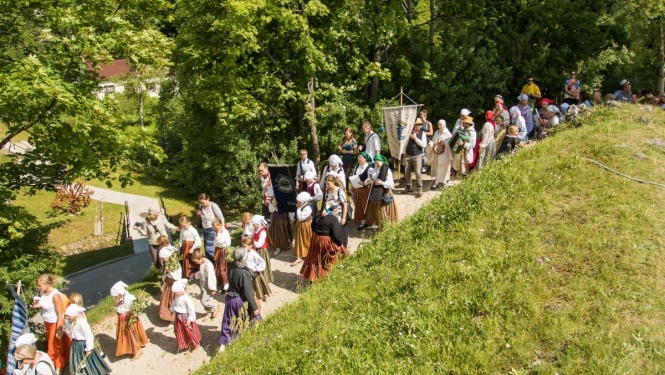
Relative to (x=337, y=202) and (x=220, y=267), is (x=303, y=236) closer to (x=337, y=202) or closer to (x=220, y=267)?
(x=337, y=202)

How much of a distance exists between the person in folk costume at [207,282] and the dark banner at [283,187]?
224 centimetres

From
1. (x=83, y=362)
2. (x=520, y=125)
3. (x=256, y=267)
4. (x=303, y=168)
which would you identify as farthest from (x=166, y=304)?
(x=520, y=125)

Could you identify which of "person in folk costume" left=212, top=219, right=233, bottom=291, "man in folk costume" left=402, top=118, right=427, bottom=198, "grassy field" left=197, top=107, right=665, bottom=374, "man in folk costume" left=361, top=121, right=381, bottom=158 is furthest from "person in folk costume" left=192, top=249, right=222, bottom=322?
"man in folk costume" left=402, top=118, right=427, bottom=198

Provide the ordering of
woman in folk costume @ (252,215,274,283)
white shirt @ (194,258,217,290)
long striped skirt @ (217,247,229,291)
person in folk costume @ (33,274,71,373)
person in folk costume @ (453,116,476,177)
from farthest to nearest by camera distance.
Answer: person in folk costume @ (453,116,476,177) < long striped skirt @ (217,247,229,291) < woman in folk costume @ (252,215,274,283) < white shirt @ (194,258,217,290) < person in folk costume @ (33,274,71,373)

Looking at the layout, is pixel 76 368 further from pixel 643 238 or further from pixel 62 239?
pixel 62 239

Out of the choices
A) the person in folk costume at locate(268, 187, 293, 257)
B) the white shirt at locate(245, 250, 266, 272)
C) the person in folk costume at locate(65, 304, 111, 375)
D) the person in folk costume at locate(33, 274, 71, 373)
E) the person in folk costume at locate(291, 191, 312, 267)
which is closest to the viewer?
the person in folk costume at locate(65, 304, 111, 375)

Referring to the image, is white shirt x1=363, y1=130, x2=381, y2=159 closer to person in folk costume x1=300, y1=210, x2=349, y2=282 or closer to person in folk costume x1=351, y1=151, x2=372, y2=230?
person in folk costume x1=351, y1=151, x2=372, y2=230

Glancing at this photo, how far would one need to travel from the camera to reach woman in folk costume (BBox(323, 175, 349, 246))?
9.01 metres

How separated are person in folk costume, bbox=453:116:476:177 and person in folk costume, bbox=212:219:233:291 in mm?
5570

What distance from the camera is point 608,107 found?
1105cm

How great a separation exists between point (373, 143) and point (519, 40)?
28.2 ft

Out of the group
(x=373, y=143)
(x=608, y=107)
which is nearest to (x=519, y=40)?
(x=608, y=107)

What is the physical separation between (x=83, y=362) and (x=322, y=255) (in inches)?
154

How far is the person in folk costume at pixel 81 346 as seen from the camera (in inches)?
289
